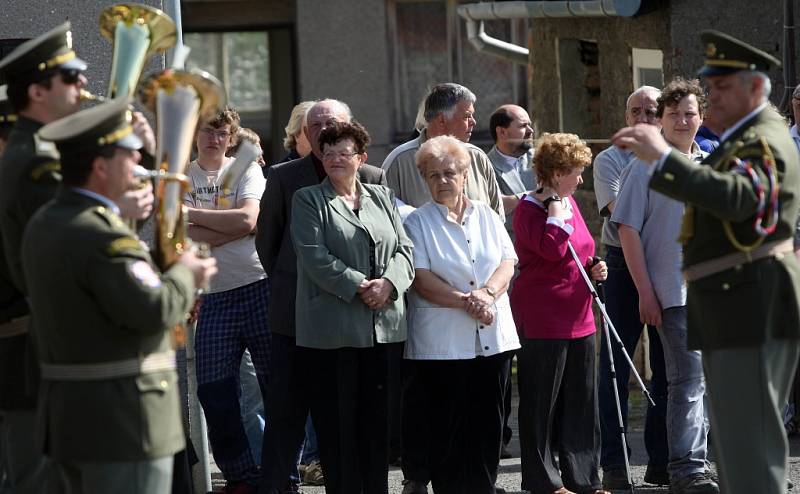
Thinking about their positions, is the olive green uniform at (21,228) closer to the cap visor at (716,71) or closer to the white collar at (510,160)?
the cap visor at (716,71)

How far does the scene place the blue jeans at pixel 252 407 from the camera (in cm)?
750

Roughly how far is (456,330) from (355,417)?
60 centimetres

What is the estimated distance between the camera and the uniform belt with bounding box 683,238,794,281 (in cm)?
527

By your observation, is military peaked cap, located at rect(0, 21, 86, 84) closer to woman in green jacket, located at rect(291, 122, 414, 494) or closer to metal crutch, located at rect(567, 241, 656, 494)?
woman in green jacket, located at rect(291, 122, 414, 494)

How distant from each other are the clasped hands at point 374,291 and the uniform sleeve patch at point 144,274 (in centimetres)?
217

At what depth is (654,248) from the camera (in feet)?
23.7

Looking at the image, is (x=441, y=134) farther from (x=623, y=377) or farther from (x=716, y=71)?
(x=716, y=71)

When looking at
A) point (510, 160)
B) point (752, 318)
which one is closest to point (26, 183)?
point (752, 318)

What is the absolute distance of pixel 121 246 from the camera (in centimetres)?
436

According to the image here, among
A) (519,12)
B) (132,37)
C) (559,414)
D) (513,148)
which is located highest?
(519,12)

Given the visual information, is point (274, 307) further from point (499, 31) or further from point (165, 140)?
point (499, 31)

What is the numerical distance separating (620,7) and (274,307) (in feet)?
14.7

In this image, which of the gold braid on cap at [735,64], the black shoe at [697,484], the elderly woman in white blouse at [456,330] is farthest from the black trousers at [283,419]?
the gold braid on cap at [735,64]

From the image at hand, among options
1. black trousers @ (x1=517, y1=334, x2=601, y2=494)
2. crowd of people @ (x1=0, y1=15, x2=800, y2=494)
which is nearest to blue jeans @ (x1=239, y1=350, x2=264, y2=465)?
crowd of people @ (x1=0, y1=15, x2=800, y2=494)
